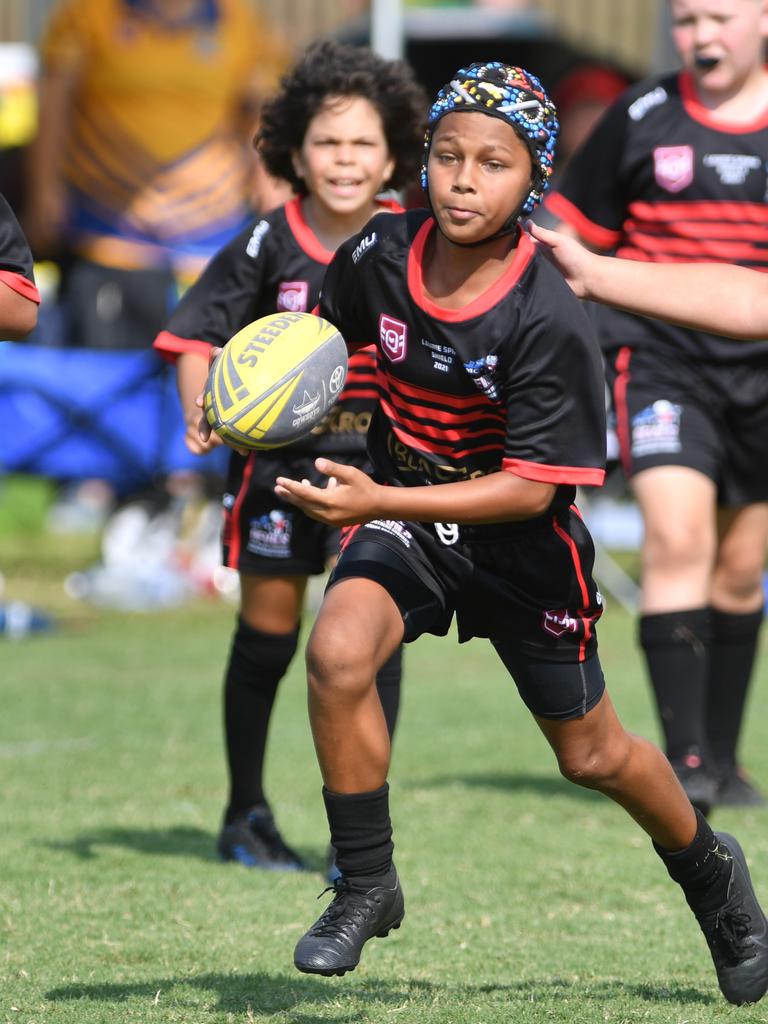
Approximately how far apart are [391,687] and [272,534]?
61 centimetres

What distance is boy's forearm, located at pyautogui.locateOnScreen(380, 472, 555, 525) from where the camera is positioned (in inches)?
138

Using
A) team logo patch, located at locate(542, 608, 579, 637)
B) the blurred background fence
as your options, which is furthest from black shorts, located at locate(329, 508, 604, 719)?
the blurred background fence

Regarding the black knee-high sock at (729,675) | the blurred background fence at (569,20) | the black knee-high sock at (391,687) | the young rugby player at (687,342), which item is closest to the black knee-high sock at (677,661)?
the young rugby player at (687,342)

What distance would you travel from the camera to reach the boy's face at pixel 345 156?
198 inches

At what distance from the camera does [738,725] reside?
244 inches

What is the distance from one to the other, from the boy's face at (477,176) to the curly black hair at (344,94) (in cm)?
155

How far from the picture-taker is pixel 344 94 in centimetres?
518

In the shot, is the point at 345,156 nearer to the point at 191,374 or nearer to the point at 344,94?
the point at 344,94

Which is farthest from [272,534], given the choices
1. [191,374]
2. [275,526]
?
[191,374]

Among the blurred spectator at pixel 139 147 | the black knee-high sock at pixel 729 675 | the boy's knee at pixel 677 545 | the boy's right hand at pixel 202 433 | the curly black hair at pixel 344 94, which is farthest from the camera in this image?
the blurred spectator at pixel 139 147

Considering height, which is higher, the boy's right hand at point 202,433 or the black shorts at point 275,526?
the boy's right hand at point 202,433

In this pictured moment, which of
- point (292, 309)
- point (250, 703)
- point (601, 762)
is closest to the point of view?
point (601, 762)

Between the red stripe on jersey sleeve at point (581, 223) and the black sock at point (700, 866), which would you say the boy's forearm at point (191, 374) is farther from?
the black sock at point (700, 866)

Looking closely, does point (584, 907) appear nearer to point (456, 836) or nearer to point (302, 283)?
point (456, 836)
